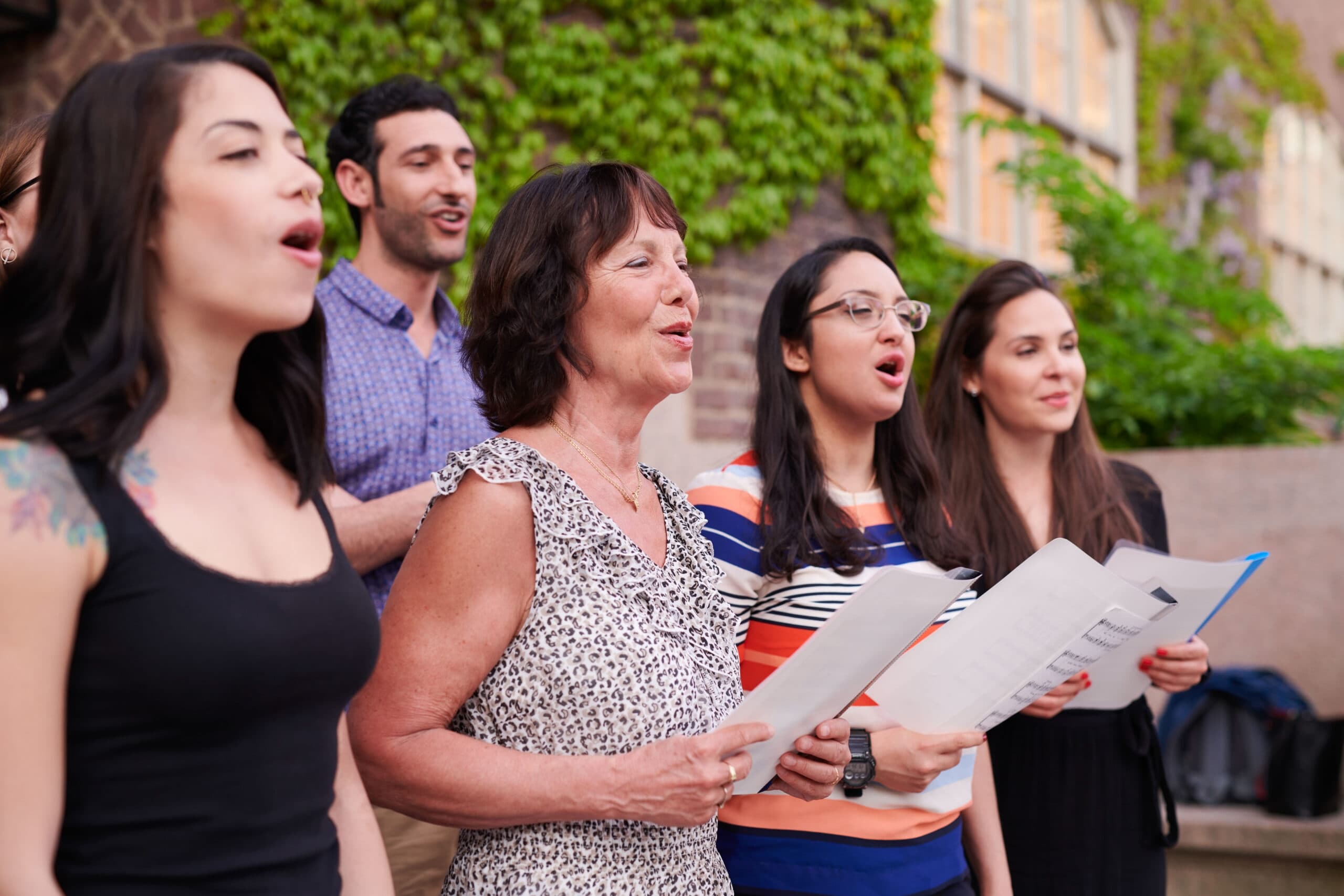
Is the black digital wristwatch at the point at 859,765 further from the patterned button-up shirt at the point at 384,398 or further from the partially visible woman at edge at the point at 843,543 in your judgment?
the patterned button-up shirt at the point at 384,398

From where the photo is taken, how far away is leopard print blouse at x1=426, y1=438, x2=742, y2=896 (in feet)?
5.24

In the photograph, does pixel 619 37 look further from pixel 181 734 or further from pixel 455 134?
pixel 181 734

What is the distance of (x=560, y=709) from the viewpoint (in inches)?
63.0

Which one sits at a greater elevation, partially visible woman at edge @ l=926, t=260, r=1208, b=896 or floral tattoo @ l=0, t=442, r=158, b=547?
floral tattoo @ l=0, t=442, r=158, b=547

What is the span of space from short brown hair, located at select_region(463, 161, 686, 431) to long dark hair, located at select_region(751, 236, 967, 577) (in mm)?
608

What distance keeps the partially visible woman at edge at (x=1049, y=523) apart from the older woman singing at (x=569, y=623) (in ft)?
3.02

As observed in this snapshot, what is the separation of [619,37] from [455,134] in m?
2.63

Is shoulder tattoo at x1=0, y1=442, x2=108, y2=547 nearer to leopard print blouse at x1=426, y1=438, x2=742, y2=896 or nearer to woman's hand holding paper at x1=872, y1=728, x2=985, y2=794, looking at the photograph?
leopard print blouse at x1=426, y1=438, x2=742, y2=896

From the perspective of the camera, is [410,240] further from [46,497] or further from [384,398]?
[46,497]

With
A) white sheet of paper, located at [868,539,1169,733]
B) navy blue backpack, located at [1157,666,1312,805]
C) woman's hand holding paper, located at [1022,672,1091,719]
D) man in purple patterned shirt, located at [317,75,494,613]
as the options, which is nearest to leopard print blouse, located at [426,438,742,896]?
white sheet of paper, located at [868,539,1169,733]

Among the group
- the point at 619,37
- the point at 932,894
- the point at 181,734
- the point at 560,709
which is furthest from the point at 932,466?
the point at 619,37

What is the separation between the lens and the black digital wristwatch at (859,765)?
2066 mm

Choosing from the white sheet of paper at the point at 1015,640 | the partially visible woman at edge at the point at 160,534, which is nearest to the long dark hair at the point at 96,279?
the partially visible woman at edge at the point at 160,534

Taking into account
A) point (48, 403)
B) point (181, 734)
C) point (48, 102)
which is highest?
point (48, 102)
